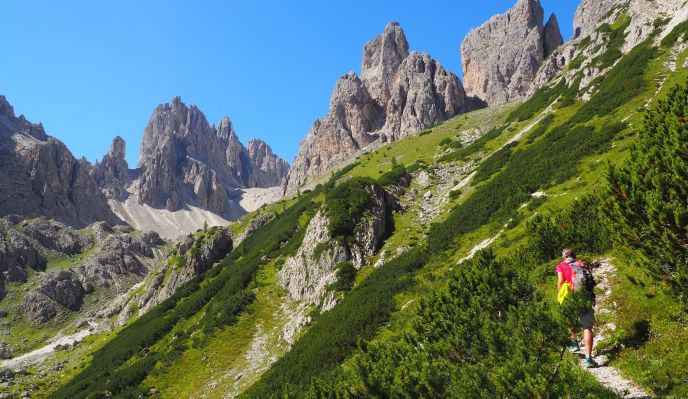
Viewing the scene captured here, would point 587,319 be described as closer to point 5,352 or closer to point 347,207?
point 347,207

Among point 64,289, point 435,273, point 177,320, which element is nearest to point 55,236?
point 64,289

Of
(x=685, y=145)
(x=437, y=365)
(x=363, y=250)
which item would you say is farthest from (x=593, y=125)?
(x=437, y=365)

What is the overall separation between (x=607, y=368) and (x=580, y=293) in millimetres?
2246

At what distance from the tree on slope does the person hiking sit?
1.89 meters

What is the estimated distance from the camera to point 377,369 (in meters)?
14.1

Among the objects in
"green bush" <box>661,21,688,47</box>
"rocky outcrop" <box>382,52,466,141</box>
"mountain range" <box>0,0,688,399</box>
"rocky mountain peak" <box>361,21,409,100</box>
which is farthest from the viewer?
"rocky mountain peak" <box>361,21,409,100</box>

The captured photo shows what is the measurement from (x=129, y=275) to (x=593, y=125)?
15237 centimetres

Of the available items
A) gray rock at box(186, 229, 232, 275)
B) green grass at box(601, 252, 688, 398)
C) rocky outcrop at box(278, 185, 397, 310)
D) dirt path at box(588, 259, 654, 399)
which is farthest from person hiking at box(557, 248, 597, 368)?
gray rock at box(186, 229, 232, 275)

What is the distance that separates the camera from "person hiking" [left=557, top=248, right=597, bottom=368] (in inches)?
417

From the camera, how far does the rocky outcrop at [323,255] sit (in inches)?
1885

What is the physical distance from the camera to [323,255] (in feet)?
161

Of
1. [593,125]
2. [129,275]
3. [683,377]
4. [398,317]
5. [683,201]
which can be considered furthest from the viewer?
[129,275]

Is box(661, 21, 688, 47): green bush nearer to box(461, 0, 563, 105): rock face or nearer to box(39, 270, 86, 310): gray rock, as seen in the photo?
box(461, 0, 563, 105): rock face

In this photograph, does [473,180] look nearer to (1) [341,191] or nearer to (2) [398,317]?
(1) [341,191]
